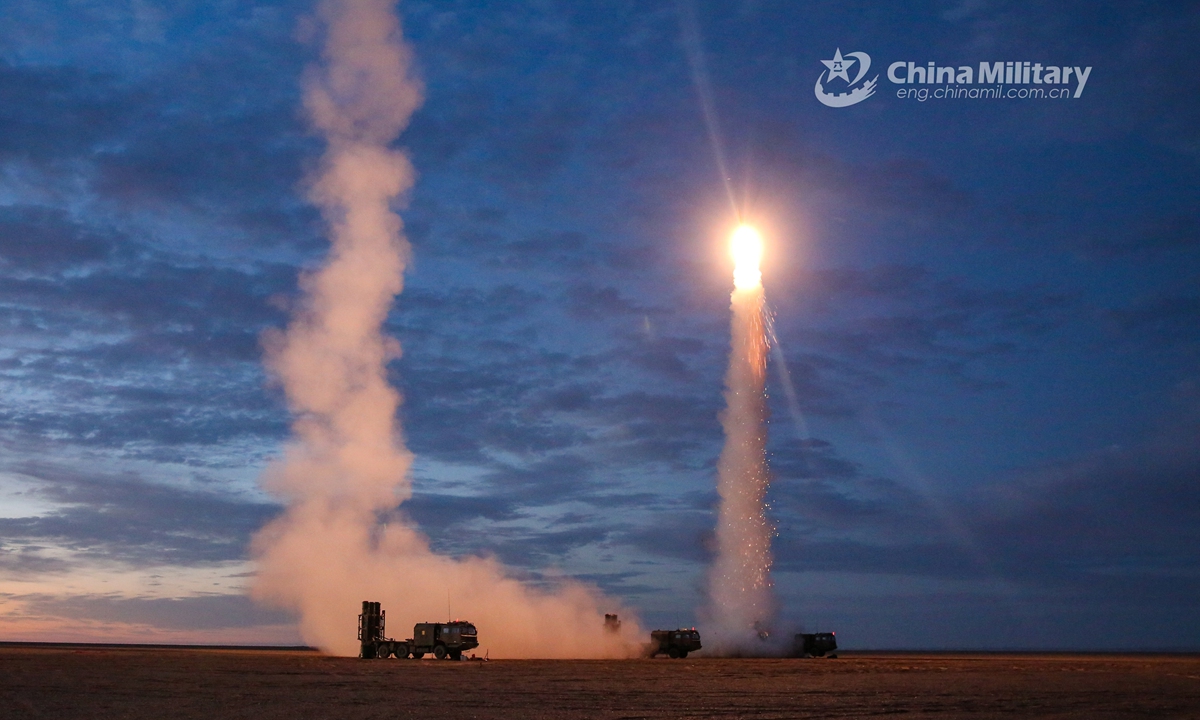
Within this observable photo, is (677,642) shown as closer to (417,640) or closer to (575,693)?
(417,640)

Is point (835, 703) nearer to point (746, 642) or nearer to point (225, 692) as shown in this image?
point (225, 692)

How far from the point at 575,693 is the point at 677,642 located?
1487 inches

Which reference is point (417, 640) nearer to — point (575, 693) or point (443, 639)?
point (443, 639)

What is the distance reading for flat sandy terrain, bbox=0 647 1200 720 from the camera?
32312 millimetres

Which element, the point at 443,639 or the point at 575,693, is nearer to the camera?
the point at 575,693

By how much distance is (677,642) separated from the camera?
2990 inches

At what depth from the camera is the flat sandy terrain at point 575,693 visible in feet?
106

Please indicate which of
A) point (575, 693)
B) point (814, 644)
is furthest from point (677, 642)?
point (575, 693)

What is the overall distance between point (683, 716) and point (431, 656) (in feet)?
170

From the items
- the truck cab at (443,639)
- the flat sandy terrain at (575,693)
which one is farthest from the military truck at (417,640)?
the flat sandy terrain at (575,693)

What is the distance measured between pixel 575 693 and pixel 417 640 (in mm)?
33843

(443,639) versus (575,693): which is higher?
(443,639)

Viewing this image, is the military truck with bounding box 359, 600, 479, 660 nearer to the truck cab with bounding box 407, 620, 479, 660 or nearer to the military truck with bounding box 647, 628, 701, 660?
the truck cab with bounding box 407, 620, 479, 660

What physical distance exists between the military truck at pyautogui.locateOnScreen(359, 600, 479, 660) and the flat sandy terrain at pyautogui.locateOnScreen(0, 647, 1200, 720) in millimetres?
10009
